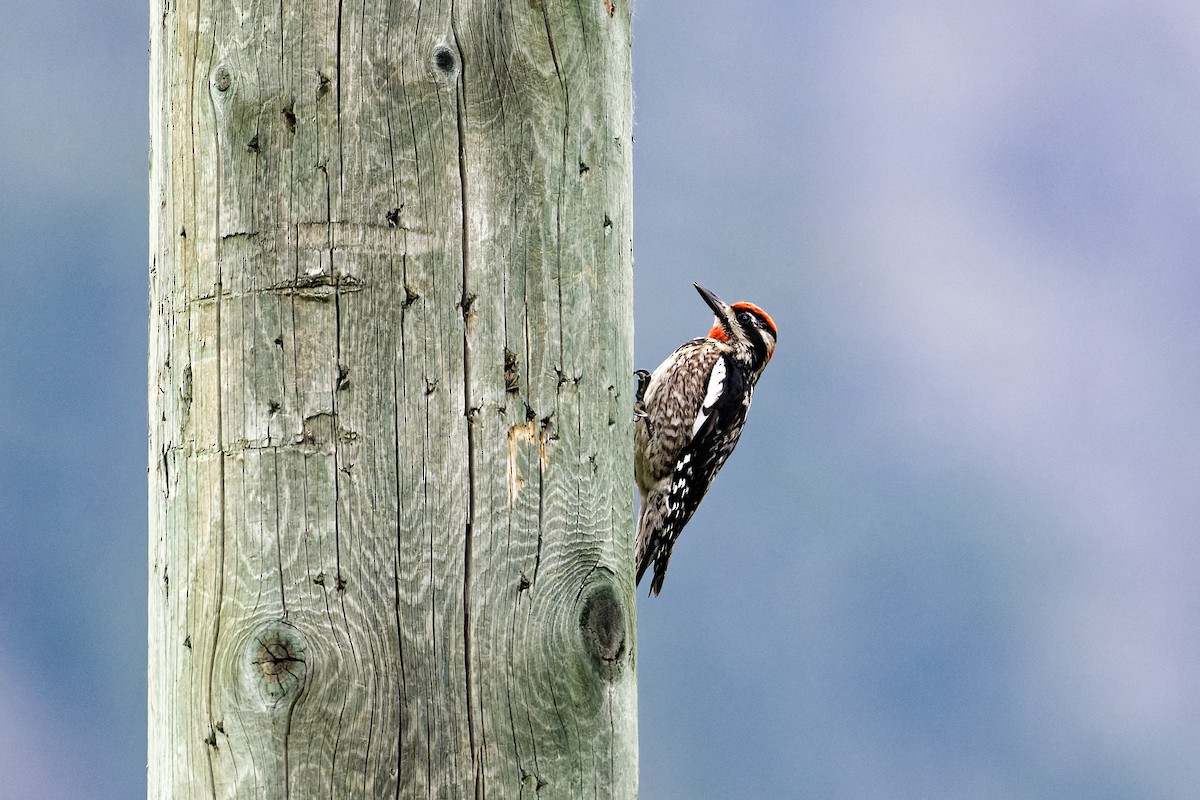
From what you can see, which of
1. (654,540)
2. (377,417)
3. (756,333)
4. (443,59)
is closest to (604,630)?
(377,417)

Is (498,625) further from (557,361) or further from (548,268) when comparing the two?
(548,268)

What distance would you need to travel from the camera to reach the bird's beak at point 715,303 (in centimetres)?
561

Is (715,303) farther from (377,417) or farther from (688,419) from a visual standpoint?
(377,417)

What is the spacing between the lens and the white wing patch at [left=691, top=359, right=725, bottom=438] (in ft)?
17.1

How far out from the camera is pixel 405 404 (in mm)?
1755

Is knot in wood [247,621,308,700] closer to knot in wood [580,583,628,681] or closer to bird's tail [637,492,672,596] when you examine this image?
knot in wood [580,583,628,681]

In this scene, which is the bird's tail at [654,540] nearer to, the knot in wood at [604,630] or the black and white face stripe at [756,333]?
the black and white face stripe at [756,333]

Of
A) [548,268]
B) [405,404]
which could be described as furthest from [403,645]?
[548,268]

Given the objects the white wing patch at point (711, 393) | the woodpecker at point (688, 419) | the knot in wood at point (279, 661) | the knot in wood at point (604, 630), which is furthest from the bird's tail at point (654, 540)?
the knot in wood at point (279, 661)

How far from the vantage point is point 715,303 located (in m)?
5.63

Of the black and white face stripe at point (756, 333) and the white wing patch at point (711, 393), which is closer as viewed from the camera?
the white wing patch at point (711, 393)

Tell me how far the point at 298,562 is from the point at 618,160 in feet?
2.55

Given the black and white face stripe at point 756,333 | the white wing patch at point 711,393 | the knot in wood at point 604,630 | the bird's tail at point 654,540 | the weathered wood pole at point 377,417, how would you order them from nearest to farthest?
the weathered wood pole at point 377,417 < the knot in wood at point 604,630 < the bird's tail at point 654,540 < the white wing patch at point 711,393 < the black and white face stripe at point 756,333

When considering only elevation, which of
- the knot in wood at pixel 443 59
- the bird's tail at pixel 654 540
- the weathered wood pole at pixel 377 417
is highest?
the knot in wood at pixel 443 59
